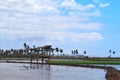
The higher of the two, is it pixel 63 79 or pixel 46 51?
pixel 46 51

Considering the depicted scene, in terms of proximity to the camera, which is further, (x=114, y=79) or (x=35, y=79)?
(x=35, y=79)

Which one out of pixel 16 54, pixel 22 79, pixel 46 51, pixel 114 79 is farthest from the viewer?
pixel 16 54

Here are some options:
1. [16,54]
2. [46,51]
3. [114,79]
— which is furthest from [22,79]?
[16,54]

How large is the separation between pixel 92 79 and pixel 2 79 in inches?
507

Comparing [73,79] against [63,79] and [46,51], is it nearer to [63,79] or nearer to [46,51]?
[63,79]

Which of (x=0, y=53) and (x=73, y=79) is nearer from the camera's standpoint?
(x=73, y=79)

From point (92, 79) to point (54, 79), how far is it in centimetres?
551

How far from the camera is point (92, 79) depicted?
5119cm

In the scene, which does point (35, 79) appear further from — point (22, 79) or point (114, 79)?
point (114, 79)

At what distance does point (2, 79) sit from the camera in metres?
47.2

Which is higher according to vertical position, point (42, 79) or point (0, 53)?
point (0, 53)

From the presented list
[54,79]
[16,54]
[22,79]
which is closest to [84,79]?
[54,79]

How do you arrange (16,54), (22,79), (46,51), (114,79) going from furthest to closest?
1. (16,54)
2. (46,51)
3. (22,79)
4. (114,79)

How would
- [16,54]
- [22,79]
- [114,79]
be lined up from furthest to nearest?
[16,54] → [22,79] → [114,79]
